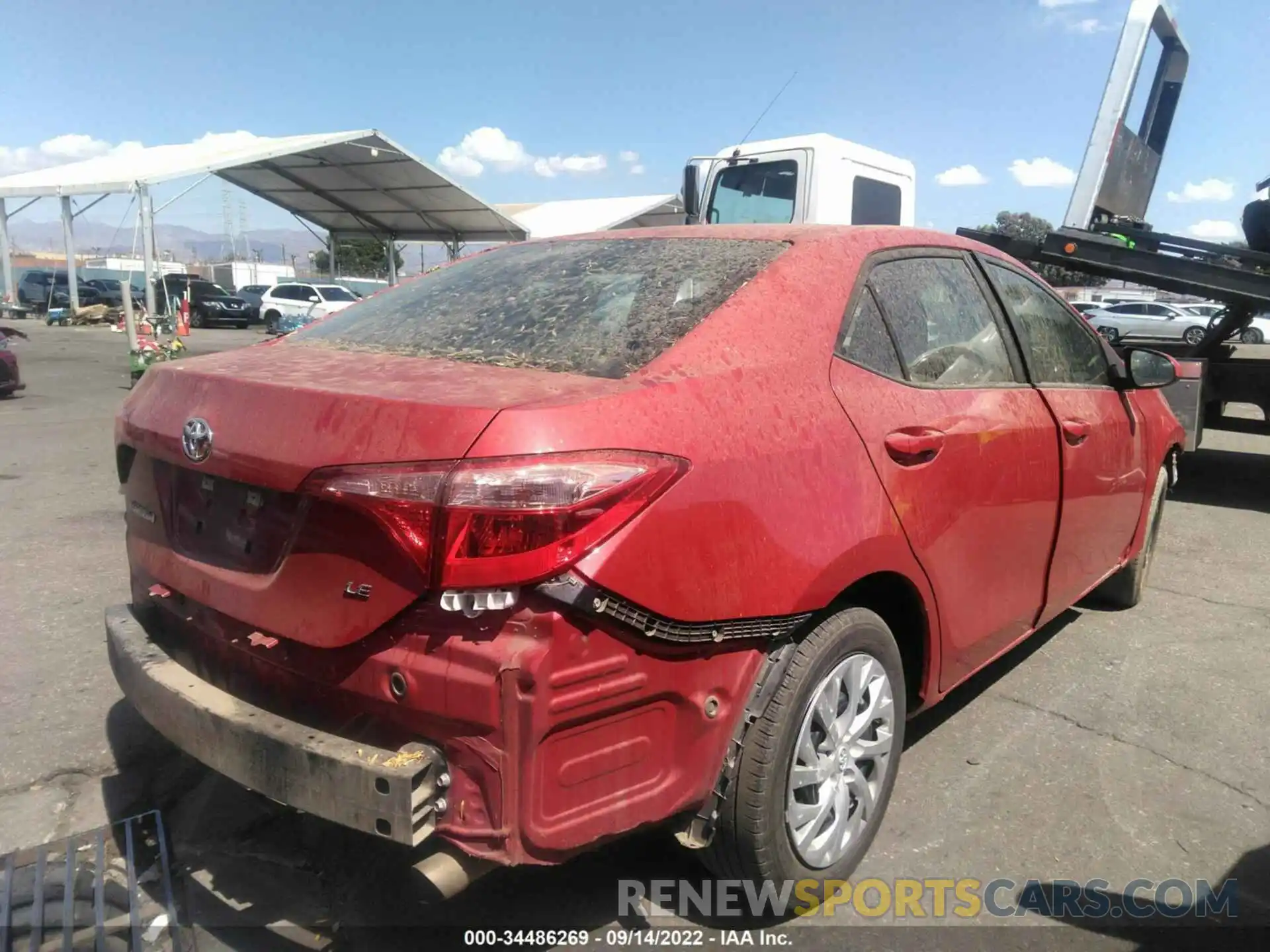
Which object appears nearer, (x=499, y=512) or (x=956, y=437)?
(x=499, y=512)

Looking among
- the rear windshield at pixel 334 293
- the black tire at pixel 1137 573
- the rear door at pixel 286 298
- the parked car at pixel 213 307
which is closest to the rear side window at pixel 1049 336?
the black tire at pixel 1137 573

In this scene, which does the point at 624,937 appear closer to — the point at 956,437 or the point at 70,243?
the point at 956,437

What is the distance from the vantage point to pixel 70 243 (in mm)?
30297

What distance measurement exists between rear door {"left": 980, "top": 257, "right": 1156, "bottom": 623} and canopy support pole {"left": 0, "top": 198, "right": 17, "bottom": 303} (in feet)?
117

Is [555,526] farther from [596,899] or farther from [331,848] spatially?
[331,848]

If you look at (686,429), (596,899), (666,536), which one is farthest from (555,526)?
(596,899)

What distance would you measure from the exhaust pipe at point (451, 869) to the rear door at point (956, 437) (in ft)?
4.49

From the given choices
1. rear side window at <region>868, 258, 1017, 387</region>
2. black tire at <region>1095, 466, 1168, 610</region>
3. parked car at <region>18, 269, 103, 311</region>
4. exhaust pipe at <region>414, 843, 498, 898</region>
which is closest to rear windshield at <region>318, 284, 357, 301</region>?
parked car at <region>18, 269, 103, 311</region>

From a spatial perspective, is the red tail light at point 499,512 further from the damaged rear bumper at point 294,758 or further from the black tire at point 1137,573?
the black tire at point 1137,573

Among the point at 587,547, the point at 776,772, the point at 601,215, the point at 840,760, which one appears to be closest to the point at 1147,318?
the point at 601,215

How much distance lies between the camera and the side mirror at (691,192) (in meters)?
8.96

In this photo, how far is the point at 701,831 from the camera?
2.17 metres

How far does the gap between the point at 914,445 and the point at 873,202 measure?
7203mm

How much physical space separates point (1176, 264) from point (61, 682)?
7868mm
